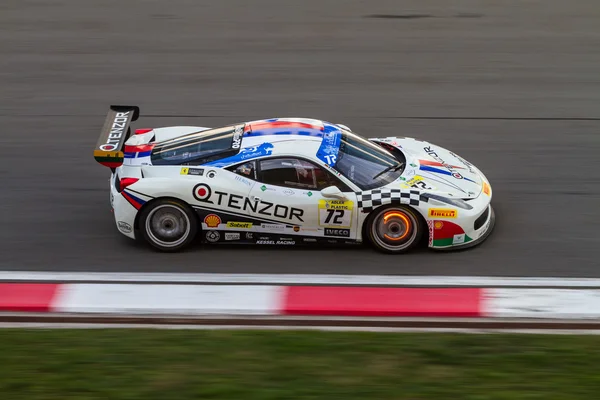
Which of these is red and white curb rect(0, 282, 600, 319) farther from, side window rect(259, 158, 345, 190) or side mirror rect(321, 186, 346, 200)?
side window rect(259, 158, 345, 190)

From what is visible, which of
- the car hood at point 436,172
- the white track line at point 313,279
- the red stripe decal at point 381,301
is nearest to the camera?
the red stripe decal at point 381,301

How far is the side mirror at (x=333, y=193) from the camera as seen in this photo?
851 cm

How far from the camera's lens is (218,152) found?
348 inches

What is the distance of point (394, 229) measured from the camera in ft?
28.4

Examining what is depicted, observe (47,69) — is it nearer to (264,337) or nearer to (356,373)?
(264,337)

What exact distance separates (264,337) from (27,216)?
3907 mm

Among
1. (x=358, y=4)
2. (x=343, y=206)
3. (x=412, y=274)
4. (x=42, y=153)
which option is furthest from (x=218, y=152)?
(x=358, y=4)

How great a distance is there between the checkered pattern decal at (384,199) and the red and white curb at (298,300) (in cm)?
87

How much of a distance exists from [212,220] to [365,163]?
5.23 ft

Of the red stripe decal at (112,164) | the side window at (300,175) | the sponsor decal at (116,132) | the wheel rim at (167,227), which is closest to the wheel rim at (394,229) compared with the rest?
the side window at (300,175)

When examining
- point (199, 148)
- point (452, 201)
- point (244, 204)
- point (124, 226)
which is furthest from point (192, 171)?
point (452, 201)

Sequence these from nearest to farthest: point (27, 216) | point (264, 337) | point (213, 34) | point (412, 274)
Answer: point (264, 337) → point (412, 274) → point (27, 216) → point (213, 34)

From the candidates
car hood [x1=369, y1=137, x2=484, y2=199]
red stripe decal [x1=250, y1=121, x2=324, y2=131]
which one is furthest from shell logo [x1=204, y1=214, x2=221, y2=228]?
car hood [x1=369, y1=137, x2=484, y2=199]

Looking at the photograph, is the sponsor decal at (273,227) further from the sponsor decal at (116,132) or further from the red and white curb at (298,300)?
the sponsor decal at (116,132)
